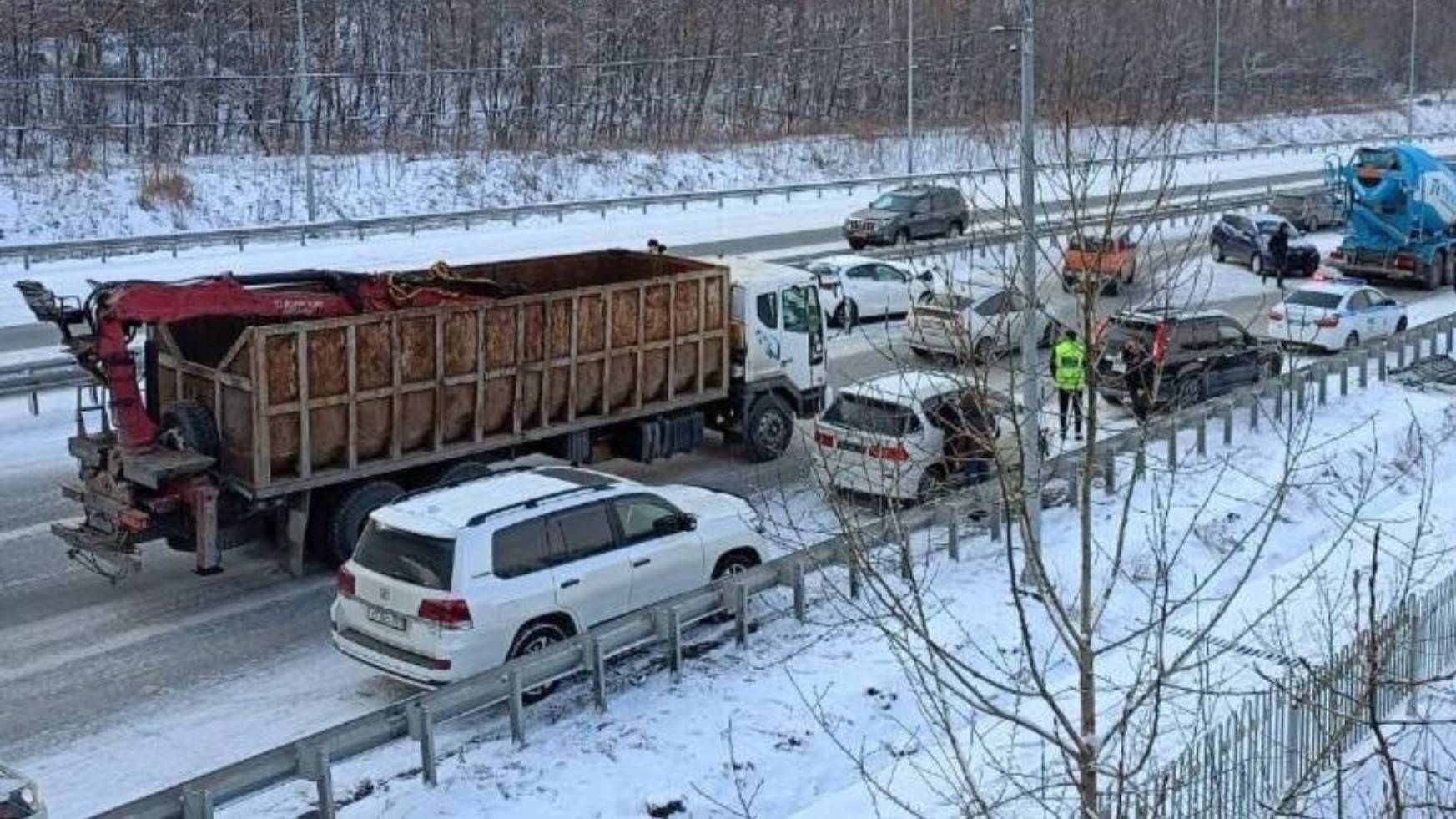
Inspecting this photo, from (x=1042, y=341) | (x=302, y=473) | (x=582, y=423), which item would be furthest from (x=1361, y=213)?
(x=302, y=473)

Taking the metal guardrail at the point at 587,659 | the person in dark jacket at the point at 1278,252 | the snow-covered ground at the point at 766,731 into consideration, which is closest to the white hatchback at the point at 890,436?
the metal guardrail at the point at 587,659

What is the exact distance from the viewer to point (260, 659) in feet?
45.5

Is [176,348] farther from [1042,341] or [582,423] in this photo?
[1042,341]

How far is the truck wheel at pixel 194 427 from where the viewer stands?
15.2 m

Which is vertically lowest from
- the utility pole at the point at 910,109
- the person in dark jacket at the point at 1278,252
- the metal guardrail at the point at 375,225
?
the person in dark jacket at the point at 1278,252

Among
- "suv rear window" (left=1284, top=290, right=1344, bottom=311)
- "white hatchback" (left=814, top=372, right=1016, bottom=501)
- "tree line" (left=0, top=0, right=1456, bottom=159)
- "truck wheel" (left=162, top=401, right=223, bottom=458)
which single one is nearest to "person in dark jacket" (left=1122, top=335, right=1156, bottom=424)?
"white hatchback" (left=814, top=372, right=1016, bottom=501)

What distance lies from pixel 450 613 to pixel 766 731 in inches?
94.8

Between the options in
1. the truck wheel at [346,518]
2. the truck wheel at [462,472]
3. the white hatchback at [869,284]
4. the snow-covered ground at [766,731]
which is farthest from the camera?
the white hatchback at [869,284]

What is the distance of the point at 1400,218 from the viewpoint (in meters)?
36.1

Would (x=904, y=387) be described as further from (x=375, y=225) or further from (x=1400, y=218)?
(x=375, y=225)

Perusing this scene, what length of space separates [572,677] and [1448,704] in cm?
647

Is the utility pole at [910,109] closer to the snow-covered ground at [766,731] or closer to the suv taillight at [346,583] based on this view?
the snow-covered ground at [766,731]

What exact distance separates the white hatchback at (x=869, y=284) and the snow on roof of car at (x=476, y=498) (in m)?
15.5

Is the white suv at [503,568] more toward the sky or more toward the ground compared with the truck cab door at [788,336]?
more toward the ground
